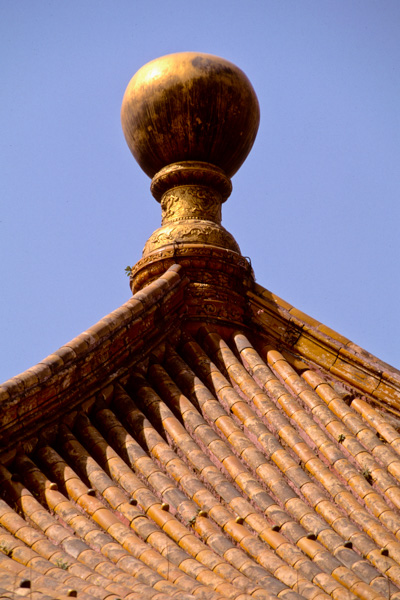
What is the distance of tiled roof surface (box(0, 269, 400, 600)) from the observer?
7.54m

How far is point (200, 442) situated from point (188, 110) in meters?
4.02

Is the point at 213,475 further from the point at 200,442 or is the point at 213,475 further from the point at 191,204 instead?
the point at 191,204

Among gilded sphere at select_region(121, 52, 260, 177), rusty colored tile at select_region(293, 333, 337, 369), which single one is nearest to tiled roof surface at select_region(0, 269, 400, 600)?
rusty colored tile at select_region(293, 333, 337, 369)

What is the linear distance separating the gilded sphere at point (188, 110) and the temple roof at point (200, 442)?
52 mm

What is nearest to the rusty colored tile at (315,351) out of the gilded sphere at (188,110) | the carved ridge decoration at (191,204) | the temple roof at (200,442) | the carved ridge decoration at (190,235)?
the temple roof at (200,442)

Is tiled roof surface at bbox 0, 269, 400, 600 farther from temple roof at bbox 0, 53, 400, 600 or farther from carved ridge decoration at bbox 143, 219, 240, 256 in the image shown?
carved ridge decoration at bbox 143, 219, 240, 256

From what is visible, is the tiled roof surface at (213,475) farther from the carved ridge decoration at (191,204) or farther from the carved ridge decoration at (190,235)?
the carved ridge decoration at (191,204)

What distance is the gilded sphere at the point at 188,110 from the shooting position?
Result: 11828 millimetres

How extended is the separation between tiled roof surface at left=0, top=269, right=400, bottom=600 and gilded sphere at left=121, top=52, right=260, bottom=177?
5.67ft

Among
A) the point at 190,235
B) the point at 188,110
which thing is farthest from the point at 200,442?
the point at 188,110

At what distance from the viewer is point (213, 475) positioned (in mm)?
9125

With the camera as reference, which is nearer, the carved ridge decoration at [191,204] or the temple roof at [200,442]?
the temple roof at [200,442]

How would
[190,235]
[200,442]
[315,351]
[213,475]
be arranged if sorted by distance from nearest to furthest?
[213,475] → [200,442] → [315,351] → [190,235]

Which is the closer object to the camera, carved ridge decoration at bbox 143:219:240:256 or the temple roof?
the temple roof
